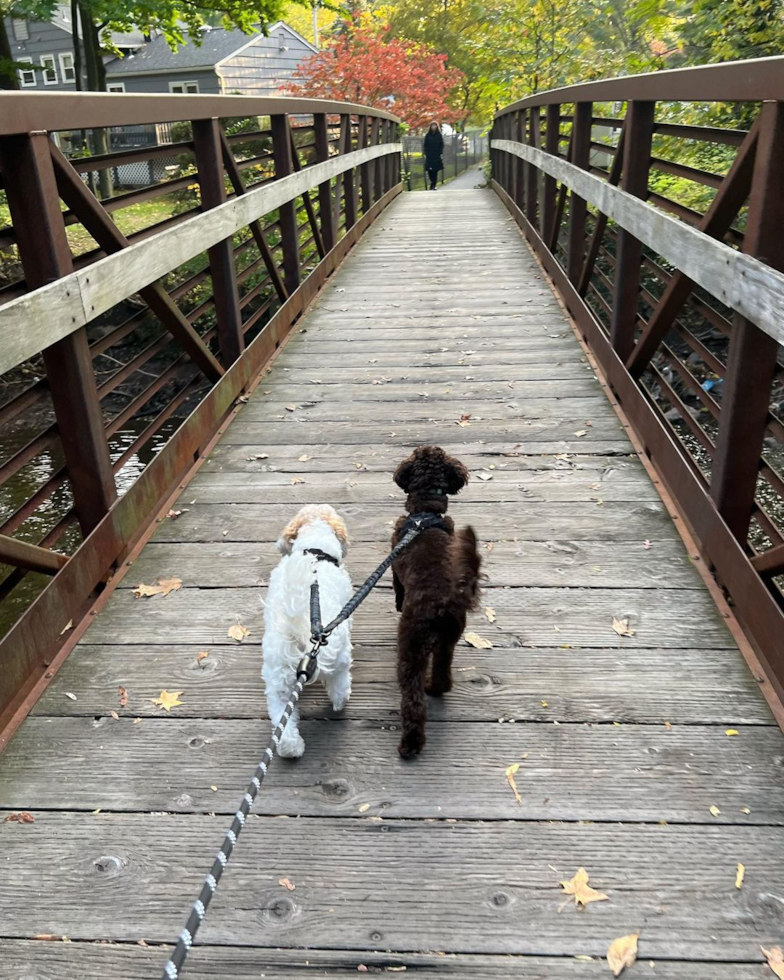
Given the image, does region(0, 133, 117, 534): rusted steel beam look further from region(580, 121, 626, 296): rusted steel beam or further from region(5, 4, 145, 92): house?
region(5, 4, 145, 92): house

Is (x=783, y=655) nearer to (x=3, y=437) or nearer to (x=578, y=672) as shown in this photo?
(x=578, y=672)

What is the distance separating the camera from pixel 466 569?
2289mm

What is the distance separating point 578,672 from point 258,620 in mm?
1135

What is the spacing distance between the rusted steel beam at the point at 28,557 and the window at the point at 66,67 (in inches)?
1605

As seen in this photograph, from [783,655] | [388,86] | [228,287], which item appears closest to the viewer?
[783,655]

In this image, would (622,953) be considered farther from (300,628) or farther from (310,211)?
(310,211)

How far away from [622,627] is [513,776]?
0.82 meters

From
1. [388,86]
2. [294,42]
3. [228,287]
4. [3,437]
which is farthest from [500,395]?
[294,42]

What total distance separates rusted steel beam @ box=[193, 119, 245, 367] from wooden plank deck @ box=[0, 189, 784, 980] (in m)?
1.41

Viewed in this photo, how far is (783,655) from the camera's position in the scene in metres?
2.32

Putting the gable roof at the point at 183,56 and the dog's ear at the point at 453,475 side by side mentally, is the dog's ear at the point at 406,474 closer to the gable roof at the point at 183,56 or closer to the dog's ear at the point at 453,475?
the dog's ear at the point at 453,475

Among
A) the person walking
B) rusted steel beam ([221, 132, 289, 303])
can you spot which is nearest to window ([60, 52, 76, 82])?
the person walking

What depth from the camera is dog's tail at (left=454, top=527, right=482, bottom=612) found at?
2232mm

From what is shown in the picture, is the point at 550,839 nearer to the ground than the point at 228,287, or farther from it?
nearer to the ground
